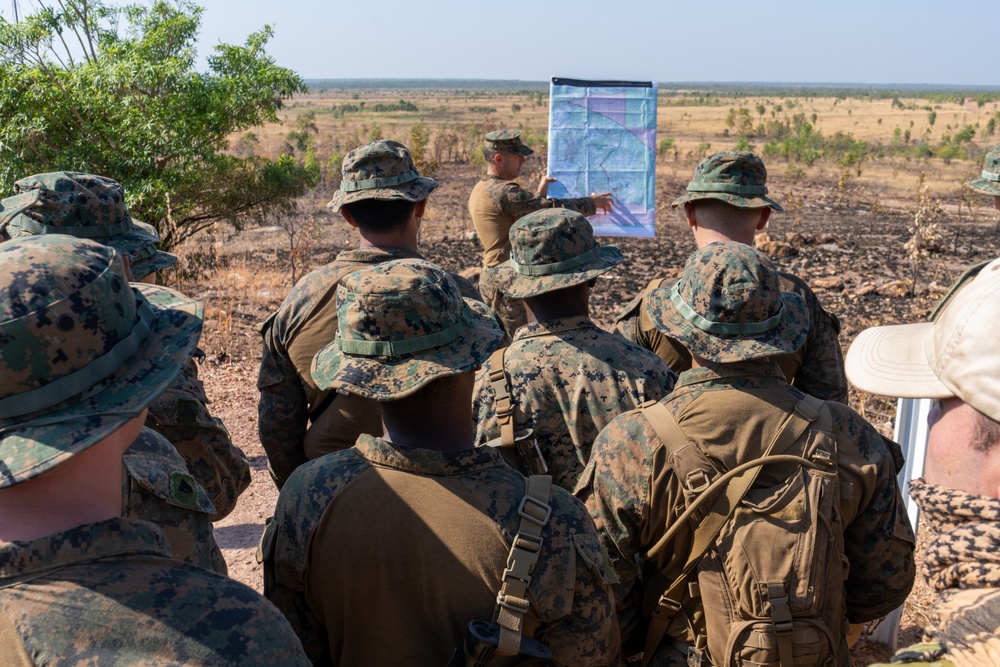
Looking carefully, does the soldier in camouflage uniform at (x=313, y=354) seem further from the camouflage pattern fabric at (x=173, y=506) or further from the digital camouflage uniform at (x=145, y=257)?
Answer: the camouflage pattern fabric at (x=173, y=506)

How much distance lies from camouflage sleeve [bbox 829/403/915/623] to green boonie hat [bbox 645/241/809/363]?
0.31m

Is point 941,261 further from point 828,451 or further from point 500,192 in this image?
point 828,451

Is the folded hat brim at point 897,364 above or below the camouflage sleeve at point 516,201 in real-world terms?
above

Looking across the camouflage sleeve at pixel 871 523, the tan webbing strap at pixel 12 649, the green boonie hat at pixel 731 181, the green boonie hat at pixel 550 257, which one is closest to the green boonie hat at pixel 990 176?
the green boonie hat at pixel 731 181

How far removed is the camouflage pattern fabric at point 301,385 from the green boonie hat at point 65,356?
5.66 feet

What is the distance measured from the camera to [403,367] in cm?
211

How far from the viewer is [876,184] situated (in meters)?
26.4

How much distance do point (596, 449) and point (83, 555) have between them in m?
1.54

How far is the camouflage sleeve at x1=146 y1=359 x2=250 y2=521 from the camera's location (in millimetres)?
2990

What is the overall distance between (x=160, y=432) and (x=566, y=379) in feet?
4.87

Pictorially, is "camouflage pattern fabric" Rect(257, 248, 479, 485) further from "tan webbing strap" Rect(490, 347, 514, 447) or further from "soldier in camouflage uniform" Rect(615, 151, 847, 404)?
"soldier in camouflage uniform" Rect(615, 151, 847, 404)

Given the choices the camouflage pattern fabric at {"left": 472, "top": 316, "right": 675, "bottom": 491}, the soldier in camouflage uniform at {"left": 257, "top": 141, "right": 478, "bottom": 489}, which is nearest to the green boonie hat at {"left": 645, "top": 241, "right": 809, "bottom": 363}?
the camouflage pattern fabric at {"left": 472, "top": 316, "right": 675, "bottom": 491}

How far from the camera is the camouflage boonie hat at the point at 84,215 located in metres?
3.25

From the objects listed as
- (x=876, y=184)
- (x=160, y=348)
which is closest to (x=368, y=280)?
(x=160, y=348)
